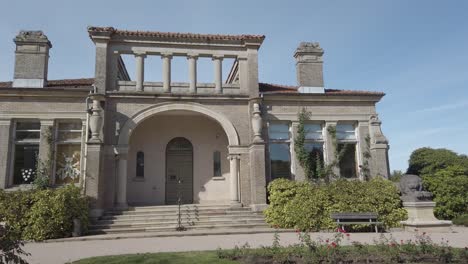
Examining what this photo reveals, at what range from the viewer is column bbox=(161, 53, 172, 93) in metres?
16.4

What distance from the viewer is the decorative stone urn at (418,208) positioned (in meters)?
12.9

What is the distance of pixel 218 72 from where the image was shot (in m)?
16.9

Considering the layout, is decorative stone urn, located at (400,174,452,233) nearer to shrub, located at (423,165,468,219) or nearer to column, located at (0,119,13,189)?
shrub, located at (423,165,468,219)

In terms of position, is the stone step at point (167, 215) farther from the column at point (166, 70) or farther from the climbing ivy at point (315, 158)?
the column at point (166, 70)

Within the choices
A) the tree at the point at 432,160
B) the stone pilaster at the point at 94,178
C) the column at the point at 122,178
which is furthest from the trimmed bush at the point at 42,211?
the tree at the point at 432,160

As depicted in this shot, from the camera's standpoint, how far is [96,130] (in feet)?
48.1

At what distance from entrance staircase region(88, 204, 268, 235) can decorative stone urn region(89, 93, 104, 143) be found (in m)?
2.98

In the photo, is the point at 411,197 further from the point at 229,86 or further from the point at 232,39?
the point at 232,39

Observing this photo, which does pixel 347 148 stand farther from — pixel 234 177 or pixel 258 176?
pixel 234 177

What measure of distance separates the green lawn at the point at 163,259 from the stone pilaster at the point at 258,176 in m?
7.33

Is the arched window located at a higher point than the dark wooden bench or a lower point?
higher

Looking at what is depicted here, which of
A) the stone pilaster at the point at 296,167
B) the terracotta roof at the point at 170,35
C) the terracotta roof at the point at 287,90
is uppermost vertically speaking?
the terracotta roof at the point at 170,35

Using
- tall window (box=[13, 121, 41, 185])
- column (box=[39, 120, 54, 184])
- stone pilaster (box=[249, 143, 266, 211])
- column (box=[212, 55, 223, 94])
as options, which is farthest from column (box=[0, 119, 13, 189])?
stone pilaster (box=[249, 143, 266, 211])

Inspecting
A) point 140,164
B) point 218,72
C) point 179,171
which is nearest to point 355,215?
point 179,171
